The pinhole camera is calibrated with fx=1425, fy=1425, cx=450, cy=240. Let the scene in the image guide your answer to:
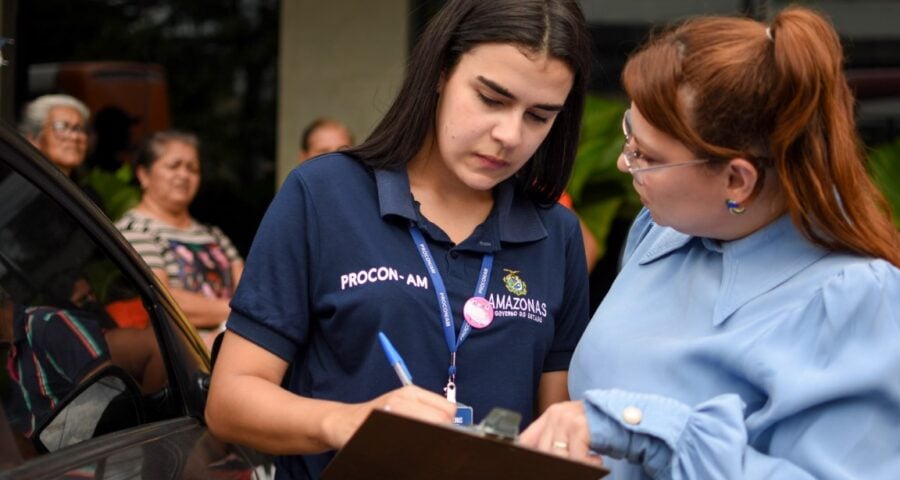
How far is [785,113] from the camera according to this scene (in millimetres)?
2184

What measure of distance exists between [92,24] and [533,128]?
733cm

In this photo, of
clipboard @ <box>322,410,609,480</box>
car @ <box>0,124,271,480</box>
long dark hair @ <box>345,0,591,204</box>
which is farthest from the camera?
long dark hair @ <box>345,0,591,204</box>

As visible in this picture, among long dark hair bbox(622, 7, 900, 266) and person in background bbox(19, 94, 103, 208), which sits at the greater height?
long dark hair bbox(622, 7, 900, 266)

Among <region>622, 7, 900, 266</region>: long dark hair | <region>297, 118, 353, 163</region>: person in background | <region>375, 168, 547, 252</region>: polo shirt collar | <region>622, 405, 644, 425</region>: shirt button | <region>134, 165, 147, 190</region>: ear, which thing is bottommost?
<region>134, 165, 147, 190</region>: ear

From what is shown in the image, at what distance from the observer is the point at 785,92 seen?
218cm

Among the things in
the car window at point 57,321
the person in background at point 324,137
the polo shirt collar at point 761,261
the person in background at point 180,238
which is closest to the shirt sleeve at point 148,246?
the person in background at point 180,238

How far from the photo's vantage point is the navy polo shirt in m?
2.56

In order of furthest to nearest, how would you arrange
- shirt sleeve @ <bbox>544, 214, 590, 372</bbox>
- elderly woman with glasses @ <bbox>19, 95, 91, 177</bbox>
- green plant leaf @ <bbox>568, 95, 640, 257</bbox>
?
green plant leaf @ <bbox>568, 95, 640, 257</bbox> → elderly woman with glasses @ <bbox>19, 95, 91, 177</bbox> → shirt sleeve @ <bbox>544, 214, 590, 372</bbox>

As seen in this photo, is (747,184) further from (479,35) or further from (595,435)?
(479,35)

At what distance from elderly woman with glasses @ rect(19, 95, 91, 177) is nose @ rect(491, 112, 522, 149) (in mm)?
4782

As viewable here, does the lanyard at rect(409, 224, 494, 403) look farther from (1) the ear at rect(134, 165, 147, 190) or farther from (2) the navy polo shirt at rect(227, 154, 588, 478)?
(1) the ear at rect(134, 165, 147, 190)

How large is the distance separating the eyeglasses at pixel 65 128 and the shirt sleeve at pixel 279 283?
15.6 feet

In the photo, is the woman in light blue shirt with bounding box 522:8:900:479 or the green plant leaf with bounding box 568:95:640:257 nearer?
the woman in light blue shirt with bounding box 522:8:900:479

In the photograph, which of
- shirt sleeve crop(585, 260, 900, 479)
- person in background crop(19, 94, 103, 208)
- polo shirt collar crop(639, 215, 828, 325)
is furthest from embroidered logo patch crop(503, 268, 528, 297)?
person in background crop(19, 94, 103, 208)
